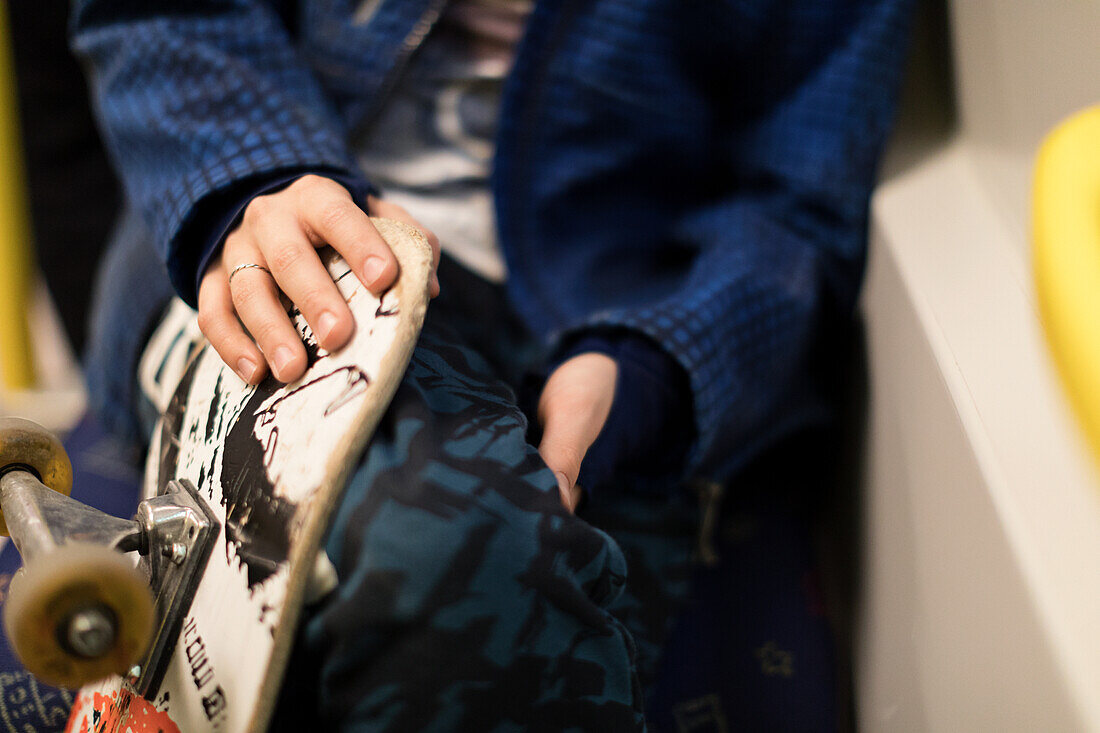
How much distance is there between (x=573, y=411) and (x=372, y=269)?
0.12 m

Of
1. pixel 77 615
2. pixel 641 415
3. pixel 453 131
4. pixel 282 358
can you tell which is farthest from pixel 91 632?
pixel 453 131

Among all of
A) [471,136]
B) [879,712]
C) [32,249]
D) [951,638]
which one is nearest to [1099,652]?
[951,638]

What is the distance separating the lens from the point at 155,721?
10.0 inches

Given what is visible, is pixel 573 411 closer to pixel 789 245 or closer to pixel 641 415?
pixel 641 415

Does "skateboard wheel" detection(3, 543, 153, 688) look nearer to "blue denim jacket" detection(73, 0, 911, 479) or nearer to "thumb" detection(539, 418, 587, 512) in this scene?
"thumb" detection(539, 418, 587, 512)

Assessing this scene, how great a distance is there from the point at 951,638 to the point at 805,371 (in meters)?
0.25

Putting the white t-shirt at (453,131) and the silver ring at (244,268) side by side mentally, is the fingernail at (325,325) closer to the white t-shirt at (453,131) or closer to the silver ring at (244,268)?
the silver ring at (244,268)

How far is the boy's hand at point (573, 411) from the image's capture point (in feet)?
0.97

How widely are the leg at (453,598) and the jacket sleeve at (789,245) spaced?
0.61 feet

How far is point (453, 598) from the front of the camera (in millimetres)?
219

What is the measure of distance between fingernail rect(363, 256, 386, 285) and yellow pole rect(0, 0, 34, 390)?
1.79 ft

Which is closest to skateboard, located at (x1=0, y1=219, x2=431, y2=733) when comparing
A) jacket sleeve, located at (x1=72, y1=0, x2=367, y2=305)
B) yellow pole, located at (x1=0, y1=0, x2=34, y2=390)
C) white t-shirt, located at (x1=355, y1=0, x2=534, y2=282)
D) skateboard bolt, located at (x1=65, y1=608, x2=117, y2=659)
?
skateboard bolt, located at (x1=65, y1=608, x2=117, y2=659)

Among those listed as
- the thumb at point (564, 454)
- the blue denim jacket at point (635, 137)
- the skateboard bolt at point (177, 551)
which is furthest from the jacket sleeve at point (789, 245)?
the skateboard bolt at point (177, 551)

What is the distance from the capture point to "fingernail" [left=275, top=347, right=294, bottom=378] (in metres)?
0.26
